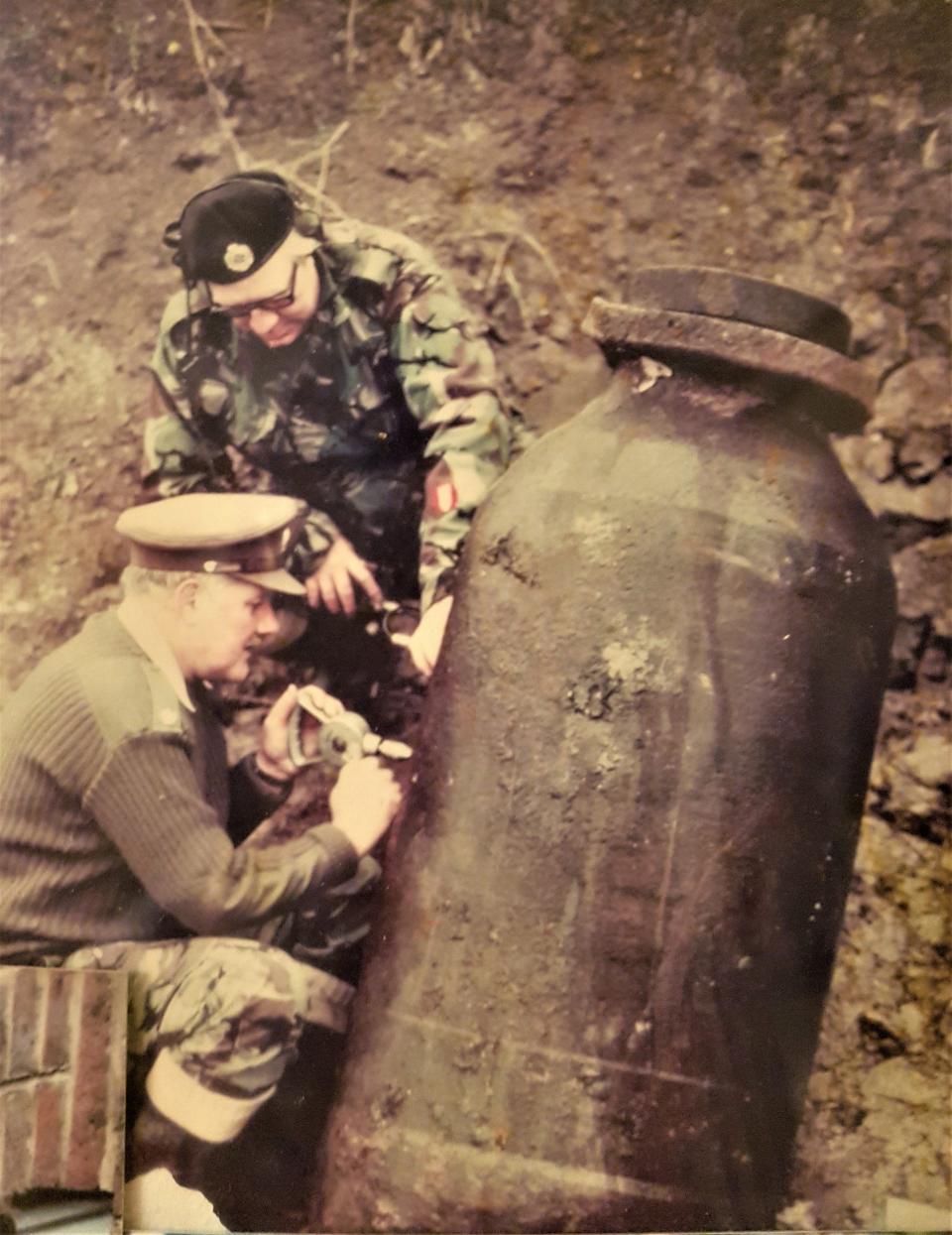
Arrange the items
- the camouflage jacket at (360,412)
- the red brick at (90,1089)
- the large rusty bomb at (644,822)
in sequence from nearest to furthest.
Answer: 1. the large rusty bomb at (644,822)
2. the red brick at (90,1089)
3. the camouflage jacket at (360,412)

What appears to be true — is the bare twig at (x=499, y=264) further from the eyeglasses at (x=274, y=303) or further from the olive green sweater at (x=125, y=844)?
the olive green sweater at (x=125, y=844)

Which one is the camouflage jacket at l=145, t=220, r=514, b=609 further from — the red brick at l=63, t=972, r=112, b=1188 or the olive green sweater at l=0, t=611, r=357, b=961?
the red brick at l=63, t=972, r=112, b=1188

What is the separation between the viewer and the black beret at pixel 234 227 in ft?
5.47

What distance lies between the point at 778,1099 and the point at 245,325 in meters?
1.36

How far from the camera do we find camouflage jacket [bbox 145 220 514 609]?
164cm

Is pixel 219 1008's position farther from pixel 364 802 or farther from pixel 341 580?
pixel 341 580

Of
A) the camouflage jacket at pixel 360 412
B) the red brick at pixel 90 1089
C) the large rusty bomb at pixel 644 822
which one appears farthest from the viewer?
the camouflage jacket at pixel 360 412

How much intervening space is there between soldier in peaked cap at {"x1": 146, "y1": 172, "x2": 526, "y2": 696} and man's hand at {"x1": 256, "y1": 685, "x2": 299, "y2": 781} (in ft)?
0.53

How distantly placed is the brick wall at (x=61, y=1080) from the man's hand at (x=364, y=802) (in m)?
0.39

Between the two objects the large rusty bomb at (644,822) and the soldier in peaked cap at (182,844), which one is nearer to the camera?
the large rusty bomb at (644,822)

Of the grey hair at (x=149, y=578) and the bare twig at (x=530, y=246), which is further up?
the bare twig at (x=530, y=246)

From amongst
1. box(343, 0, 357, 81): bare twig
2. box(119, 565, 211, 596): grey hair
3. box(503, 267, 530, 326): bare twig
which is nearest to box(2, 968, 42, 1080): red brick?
box(119, 565, 211, 596): grey hair

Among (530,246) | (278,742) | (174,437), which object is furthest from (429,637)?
(530,246)

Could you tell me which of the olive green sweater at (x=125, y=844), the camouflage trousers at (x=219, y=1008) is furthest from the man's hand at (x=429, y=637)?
the camouflage trousers at (x=219, y=1008)
